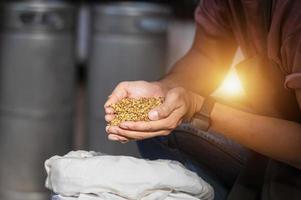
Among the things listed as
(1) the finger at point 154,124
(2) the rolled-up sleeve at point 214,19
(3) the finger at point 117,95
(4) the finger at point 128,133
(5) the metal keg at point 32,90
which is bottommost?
(5) the metal keg at point 32,90

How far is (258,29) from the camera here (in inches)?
49.0

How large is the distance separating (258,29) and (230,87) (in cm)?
43

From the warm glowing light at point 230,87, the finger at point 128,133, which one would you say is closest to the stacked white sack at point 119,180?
the finger at point 128,133

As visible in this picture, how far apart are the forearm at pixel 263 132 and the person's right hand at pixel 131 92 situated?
15 cm

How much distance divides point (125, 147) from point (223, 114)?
1048 mm

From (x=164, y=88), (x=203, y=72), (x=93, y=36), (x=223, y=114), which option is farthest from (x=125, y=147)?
(x=223, y=114)

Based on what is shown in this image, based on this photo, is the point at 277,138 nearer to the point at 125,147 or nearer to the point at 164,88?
the point at 164,88

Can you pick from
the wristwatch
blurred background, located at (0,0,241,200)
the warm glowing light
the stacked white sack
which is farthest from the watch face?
blurred background, located at (0,0,241,200)

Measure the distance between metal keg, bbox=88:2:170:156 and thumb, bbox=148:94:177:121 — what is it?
112 centimetres

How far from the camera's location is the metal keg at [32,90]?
2.21m

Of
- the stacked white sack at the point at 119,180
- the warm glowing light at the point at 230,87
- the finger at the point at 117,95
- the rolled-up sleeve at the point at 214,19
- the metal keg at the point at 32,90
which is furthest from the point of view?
the metal keg at the point at 32,90

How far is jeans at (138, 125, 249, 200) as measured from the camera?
4.41ft

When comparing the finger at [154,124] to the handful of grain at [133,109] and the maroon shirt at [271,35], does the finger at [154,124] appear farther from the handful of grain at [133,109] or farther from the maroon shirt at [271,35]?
the maroon shirt at [271,35]

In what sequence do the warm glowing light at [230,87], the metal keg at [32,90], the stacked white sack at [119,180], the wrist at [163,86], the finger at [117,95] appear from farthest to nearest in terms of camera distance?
the metal keg at [32,90] < the warm glowing light at [230,87] < the wrist at [163,86] < the finger at [117,95] < the stacked white sack at [119,180]
